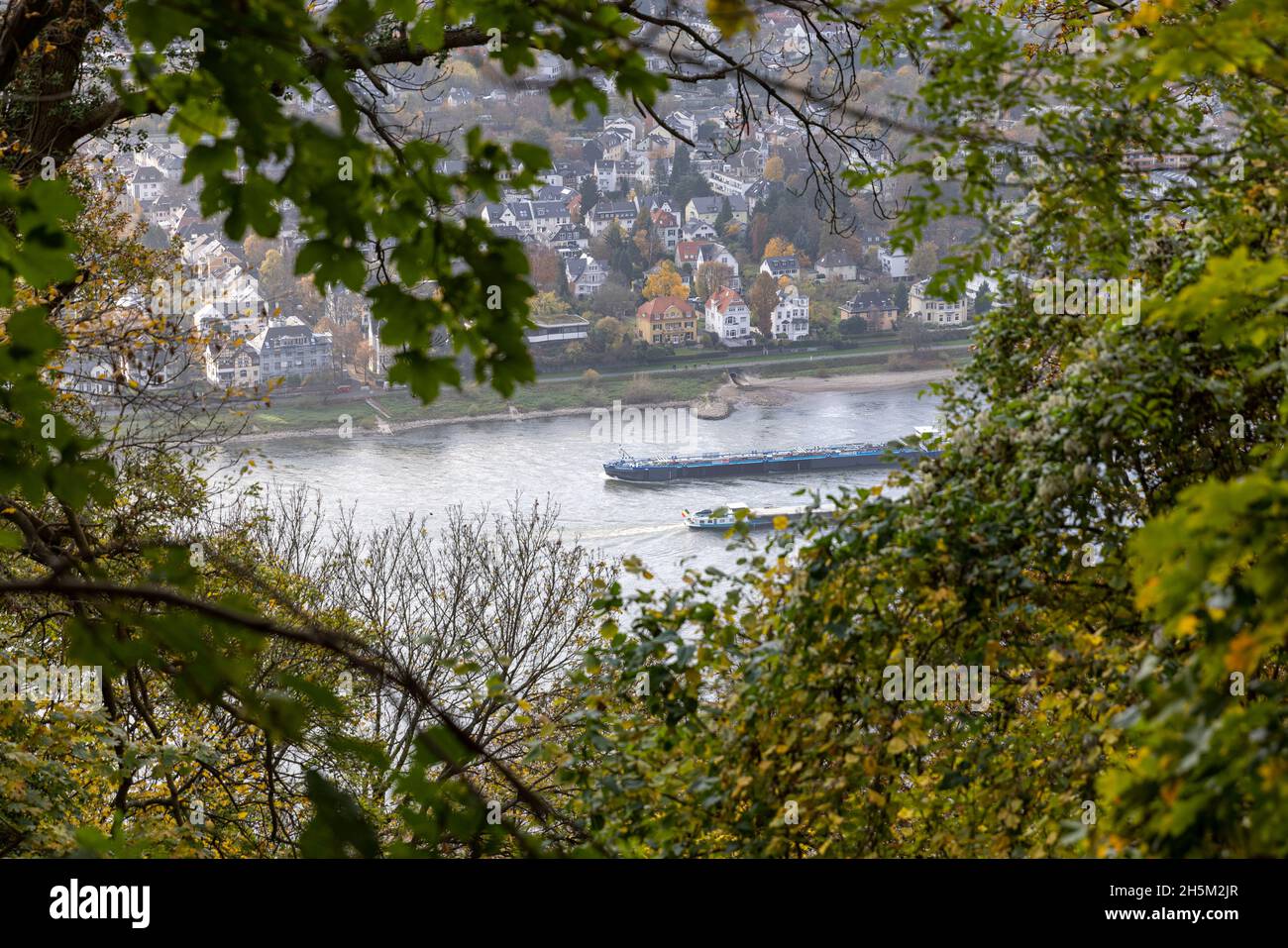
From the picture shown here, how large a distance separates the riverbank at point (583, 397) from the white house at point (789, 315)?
925mm

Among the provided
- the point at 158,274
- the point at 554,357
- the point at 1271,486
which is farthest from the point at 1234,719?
the point at 554,357

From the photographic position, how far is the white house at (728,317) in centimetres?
2922

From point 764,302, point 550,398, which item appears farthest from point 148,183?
point 764,302

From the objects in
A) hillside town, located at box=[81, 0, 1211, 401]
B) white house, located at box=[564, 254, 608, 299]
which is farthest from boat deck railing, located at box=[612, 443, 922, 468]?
white house, located at box=[564, 254, 608, 299]

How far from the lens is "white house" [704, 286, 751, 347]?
95.9 ft

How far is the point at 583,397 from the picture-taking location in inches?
1099

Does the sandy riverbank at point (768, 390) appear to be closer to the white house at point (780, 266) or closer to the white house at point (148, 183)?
the white house at point (780, 266)

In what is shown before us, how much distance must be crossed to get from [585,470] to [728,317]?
698 centimetres

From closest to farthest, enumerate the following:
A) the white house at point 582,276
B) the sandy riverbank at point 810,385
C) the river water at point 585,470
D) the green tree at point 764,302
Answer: the river water at point 585,470 → the sandy riverbank at point 810,385 → the green tree at point 764,302 → the white house at point 582,276

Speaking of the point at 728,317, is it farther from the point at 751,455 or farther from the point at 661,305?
the point at 751,455

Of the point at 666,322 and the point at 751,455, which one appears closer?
the point at 751,455

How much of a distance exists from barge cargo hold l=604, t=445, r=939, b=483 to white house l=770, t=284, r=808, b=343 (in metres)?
6.81

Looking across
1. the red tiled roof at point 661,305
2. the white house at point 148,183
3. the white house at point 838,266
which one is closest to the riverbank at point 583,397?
the red tiled roof at point 661,305

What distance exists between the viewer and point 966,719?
3.11 meters
